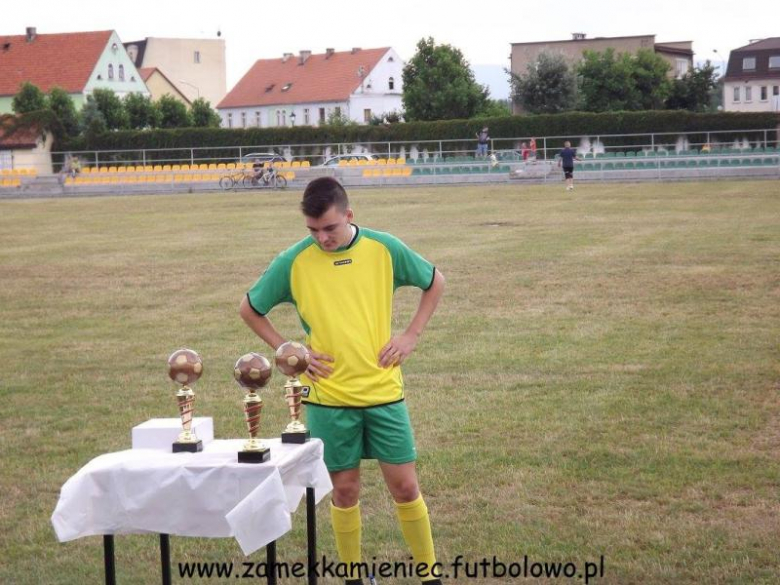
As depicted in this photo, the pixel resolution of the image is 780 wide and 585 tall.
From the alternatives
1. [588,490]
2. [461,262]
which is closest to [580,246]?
[461,262]

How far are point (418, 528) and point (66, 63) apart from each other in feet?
296

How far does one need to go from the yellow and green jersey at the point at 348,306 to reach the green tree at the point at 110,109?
229ft

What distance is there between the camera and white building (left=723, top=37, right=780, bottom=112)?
12256cm

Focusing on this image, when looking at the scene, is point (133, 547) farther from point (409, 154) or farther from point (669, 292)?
point (409, 154)

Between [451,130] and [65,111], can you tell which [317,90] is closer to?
[65,111]

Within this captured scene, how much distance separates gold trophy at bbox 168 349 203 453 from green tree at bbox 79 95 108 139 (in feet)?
199

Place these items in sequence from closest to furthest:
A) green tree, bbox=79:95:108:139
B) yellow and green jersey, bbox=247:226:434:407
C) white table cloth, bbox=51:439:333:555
→ white table cloth, bbox=51:439:333:555, yellow and green jersey, bbox=247:226:434:407, green tree, bbox=79:95:108:139

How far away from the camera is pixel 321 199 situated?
4.98 metres

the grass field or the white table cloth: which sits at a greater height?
the white table cloth

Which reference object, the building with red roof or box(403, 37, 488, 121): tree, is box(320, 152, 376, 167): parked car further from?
the building with red roof

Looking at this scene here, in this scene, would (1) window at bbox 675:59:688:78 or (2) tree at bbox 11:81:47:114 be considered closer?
(2) tree at bbox 11:81:47:114

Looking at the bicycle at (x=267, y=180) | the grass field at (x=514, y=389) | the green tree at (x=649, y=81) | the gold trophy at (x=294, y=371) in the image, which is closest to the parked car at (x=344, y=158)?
the bicycle at (x=267, y=180)

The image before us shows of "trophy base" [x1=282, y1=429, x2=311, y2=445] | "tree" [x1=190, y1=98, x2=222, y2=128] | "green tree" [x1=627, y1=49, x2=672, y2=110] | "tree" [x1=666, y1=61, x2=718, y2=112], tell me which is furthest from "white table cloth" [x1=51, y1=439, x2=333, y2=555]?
"tree" [x1=190, y1=98, x2=222, y2=128]

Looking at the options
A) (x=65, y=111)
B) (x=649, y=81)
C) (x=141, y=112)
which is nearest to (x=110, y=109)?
(x=141, y=112)
